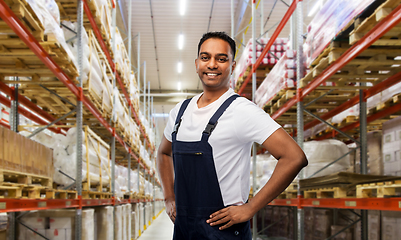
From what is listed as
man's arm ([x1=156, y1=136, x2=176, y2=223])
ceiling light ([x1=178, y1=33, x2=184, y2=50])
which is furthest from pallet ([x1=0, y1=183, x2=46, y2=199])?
ceiling light ([x1=178, y1=33, x2=184, y2=50])

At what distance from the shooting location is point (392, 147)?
5.05 meters

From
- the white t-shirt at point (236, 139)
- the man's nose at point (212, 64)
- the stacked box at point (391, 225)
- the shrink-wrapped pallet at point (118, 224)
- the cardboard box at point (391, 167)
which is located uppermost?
the man's nose at point (212, 64)

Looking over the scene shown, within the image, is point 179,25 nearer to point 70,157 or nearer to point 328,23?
point 70,157

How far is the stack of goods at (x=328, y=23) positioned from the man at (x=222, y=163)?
8.78 ft

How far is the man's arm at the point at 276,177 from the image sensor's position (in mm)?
1625

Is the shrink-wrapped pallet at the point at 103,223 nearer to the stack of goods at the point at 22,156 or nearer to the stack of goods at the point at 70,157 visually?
the stack of goods at the point at 70,157

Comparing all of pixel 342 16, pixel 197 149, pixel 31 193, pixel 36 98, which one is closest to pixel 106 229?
pixel 36 98

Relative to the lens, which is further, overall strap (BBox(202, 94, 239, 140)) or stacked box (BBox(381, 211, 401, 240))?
stacked box (BBox(381, 211, 401, 240))

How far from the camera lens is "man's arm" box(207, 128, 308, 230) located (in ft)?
5.33

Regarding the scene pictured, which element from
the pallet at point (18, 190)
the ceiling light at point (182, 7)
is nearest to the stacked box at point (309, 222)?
the pallet at point (18, 190)

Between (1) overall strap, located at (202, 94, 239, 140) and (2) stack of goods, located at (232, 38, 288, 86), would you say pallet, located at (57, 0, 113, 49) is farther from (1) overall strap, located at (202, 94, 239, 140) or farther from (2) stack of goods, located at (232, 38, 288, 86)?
(1) overall strap, located at (202, 94, 239, 140)

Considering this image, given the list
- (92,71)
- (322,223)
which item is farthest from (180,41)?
(322,223)

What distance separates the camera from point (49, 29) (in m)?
4.36

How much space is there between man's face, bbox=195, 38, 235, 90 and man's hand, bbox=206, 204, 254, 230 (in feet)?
1.98
